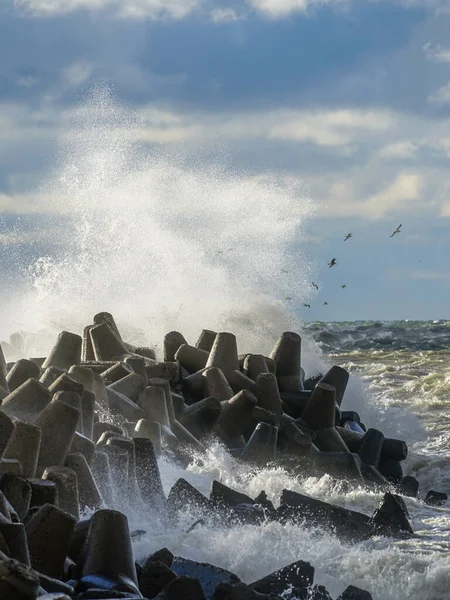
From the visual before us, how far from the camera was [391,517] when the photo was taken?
886cm

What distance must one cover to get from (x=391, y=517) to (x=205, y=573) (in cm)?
309

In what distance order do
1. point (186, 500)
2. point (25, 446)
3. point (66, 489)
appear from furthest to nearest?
point (186, 500), point (25, 446), point (66, 489)

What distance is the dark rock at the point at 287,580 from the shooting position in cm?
627

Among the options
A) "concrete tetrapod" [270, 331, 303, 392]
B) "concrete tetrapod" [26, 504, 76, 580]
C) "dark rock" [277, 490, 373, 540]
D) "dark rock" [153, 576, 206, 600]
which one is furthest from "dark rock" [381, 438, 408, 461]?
"concrete tetrapod" [26, 504, 76, 580]

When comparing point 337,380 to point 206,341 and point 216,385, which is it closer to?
point 206,341

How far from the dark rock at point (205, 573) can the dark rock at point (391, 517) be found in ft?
9.05

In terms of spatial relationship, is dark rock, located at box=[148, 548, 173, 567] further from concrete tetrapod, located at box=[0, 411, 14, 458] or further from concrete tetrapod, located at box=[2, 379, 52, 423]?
concrete tetrapod, located at box=[2, 379, 52, 423]

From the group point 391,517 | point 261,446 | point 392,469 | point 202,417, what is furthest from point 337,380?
point 391,517

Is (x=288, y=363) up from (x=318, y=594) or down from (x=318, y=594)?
up

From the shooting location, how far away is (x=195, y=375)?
506 inches

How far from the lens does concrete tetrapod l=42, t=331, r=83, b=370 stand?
12.5 meters

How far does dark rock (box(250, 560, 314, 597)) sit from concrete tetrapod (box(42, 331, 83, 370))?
655 cm

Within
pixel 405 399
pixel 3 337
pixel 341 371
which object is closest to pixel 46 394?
pixel 341 371

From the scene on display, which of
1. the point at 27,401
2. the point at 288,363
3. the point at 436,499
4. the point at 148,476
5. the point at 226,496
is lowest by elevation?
the point at 436,499
